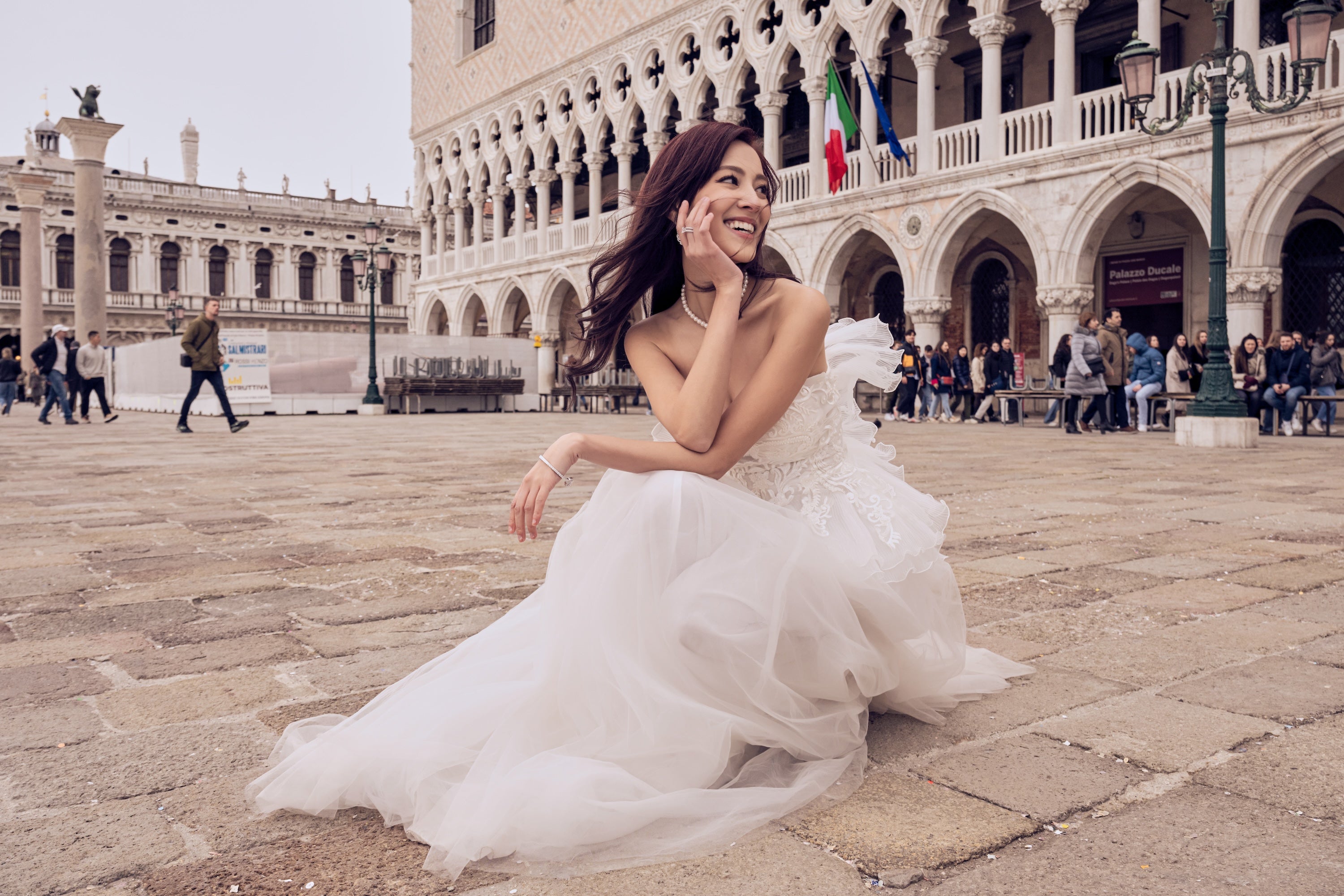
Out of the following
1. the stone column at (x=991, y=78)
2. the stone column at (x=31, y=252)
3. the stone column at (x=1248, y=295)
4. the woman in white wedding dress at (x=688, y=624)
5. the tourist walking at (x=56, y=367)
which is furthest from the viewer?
the stone column at (x=31, y=252)

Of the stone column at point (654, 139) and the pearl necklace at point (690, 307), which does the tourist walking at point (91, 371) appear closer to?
the stone column at point (654, 139)

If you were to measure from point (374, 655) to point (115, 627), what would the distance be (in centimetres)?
97

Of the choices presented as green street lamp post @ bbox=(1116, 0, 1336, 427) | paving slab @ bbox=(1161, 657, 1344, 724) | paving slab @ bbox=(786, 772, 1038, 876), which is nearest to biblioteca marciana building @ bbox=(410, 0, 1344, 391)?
green street lamp post @ bbox=(1116, 0, 1336, 427)

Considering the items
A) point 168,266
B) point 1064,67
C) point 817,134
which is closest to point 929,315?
point 817,134

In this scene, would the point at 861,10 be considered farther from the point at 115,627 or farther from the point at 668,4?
the point at 115,627

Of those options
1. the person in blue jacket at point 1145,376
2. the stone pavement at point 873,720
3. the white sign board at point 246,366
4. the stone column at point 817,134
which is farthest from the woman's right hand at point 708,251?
the white sign board at point 246,366

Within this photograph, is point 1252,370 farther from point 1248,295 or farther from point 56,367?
point 56,367

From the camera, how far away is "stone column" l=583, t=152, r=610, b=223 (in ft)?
84.9

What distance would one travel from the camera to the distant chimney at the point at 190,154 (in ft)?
192

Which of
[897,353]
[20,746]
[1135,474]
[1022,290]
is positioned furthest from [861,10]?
[20,746]

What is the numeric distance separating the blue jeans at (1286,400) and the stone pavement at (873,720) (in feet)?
22.6

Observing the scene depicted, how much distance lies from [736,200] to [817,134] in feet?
61.7

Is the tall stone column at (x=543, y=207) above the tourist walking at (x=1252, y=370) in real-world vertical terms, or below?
above

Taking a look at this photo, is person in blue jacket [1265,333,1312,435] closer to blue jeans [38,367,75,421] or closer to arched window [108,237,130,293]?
blue jeans [38,367,75,421]
